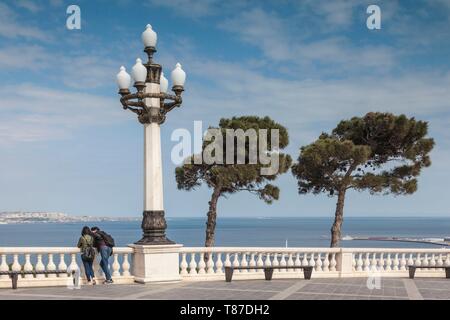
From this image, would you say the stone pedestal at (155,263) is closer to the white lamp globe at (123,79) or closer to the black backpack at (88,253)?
the black backpack at (88,253)

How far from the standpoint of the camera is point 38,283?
14812 millimetres

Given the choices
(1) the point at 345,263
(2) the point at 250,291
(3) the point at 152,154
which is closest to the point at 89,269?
(3) the point at 152,154

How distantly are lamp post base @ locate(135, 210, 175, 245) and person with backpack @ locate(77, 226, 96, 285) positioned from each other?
4.10 feet

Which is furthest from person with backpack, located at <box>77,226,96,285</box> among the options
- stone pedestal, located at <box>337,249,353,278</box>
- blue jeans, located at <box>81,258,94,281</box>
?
stone pedestal, located at <box>337,249,353,278</box>

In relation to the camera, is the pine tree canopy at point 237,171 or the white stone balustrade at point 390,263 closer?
the white stone balustrade at point 390,263

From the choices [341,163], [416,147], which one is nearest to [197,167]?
[341,163]

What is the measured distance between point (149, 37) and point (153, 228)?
5.09 metres

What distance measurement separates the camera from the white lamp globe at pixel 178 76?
15.5 meters

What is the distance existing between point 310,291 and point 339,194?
18.0 meters

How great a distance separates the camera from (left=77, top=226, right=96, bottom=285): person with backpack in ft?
49.0

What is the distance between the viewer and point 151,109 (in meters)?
15.7

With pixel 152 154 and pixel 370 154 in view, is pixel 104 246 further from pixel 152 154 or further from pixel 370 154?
pixel 370 154

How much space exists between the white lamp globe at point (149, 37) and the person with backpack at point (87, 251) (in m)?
5.11

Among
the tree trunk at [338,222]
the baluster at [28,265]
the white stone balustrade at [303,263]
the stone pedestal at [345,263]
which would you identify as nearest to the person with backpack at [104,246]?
the baluster at [28,265]
